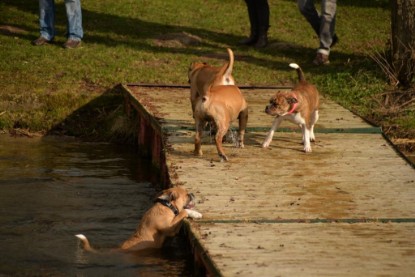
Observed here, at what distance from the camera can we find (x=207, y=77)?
42.2 ft

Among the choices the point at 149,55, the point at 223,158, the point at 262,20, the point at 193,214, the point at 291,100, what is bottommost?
the point at 149,55

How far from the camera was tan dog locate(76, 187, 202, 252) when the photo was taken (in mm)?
9578

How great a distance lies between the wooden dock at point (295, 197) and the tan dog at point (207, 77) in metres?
0.54

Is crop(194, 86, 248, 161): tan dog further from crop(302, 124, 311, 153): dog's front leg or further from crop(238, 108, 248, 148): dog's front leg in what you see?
crop(302, 124, 311, 153): dog's front leg

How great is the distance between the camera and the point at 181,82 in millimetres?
16891

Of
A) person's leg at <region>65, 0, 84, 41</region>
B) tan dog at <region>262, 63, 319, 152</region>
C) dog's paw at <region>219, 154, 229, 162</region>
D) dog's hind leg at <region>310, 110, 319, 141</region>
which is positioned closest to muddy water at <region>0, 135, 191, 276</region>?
dog's paw at <region>219, 154, 229, 162</region>

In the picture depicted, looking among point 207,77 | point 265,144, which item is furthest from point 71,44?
point 265,144

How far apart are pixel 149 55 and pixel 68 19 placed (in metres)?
1.52

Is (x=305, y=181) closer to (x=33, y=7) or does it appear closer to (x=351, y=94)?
(x=351, y=94)

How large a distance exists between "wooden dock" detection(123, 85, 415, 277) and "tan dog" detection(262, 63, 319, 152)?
21 cm

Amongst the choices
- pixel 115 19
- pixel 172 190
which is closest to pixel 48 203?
pixel 172 190

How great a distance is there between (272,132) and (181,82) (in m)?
4.84

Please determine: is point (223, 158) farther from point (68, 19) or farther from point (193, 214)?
point (68, 19)

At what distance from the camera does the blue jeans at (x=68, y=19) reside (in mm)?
18141
